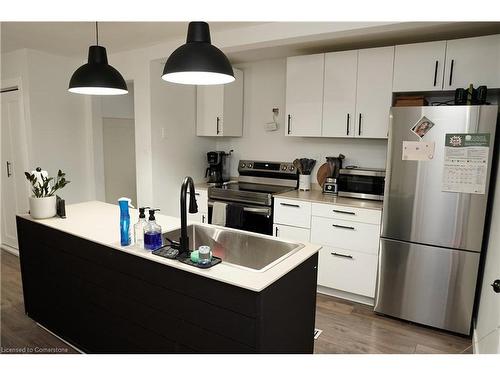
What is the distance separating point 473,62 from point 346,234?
1.64 meters

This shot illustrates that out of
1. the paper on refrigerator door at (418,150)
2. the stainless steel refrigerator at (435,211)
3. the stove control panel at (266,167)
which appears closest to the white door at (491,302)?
the stainless steel refrigerator at (435,211)

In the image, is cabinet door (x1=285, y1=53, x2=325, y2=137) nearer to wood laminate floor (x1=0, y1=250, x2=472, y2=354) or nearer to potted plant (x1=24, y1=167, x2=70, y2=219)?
wood laminate floor (x1=0, y1=250, x2=472, y2=354)

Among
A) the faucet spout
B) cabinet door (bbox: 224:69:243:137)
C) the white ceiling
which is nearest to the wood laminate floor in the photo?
the faucet spout

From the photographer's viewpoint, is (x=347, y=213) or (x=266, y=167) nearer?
(x=347, y=213)

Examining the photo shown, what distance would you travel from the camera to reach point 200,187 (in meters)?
3.83

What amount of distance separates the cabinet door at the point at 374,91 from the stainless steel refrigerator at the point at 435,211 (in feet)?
1.20

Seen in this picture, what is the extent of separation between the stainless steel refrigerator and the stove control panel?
135 centimetres

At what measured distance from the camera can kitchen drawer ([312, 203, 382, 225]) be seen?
279 centimetres

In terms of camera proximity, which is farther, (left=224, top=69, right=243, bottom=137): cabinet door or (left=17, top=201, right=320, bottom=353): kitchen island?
(left=224, top=69, right=243, bottom=137): cabinet door

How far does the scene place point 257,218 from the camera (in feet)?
11.2

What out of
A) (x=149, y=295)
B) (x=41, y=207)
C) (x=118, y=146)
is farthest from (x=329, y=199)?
(x=118, y=146)

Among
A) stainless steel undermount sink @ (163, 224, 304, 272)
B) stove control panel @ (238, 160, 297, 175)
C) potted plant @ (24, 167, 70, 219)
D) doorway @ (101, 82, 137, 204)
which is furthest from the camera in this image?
doorway @ (101, 82, 137, 204)

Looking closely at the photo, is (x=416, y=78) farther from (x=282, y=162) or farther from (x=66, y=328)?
(x=66, y=328)

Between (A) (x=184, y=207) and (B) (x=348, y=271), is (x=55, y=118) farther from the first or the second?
(B) (x=348, y=271)
